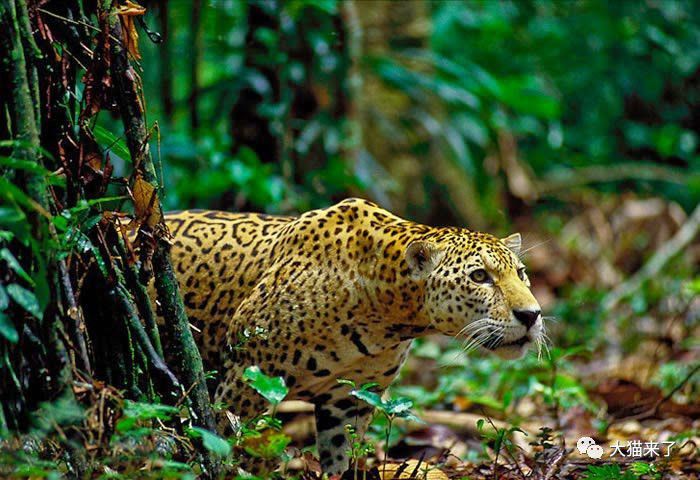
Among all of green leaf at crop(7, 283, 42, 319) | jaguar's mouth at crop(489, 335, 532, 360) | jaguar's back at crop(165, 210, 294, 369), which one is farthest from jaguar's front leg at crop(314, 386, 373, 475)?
green leaf at crop(7, 283, 42, 319)

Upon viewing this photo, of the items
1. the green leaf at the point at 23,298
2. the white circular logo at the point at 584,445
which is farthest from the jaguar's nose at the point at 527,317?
the green leaf at the point at 23,298

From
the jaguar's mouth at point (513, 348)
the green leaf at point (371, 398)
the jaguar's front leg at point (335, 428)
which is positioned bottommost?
the jaguar's front leg at point (335, 428)

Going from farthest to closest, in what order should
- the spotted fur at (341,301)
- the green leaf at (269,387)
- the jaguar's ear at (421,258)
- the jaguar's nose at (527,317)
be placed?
the jaguar's ear at (421,258) < the spotted fur at (341,301) < the jaguar's nose at (527,317) < the green leaf at (269,387)

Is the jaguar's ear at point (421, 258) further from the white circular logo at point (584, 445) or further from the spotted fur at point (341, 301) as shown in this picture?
the white circular logo at point (584, 445)

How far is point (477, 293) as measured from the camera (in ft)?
17.1

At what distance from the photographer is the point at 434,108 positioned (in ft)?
42.9

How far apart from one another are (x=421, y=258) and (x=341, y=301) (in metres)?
0.47

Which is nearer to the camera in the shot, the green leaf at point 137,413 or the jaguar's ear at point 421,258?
the green leaf at point 137,413

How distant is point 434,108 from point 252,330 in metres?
8.06

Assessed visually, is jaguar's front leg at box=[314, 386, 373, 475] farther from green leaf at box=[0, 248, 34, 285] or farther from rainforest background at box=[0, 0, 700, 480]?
green leaf at box=[0, 248, 34, 285]

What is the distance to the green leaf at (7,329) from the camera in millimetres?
3697

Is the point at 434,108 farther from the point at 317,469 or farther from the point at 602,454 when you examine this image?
the point at 317,469

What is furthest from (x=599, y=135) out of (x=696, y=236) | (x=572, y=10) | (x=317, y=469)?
(x=317, y=469)

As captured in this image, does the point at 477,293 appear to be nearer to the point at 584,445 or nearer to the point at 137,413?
the point at 584,445
